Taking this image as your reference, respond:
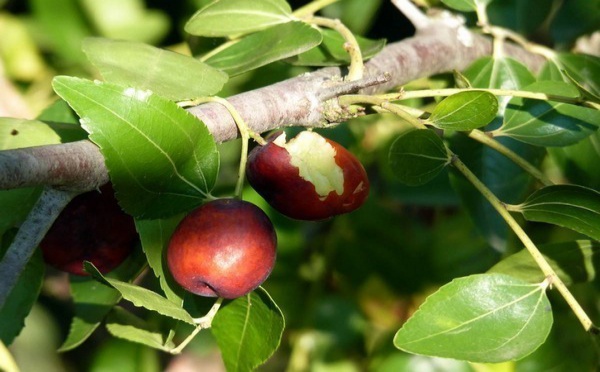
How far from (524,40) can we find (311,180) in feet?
1.77

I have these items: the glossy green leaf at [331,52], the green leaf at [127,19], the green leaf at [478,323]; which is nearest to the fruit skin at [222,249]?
the green leaf at [478,323]

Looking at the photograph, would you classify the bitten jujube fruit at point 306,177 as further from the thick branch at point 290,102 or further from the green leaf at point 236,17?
the green leaf at point 236,17

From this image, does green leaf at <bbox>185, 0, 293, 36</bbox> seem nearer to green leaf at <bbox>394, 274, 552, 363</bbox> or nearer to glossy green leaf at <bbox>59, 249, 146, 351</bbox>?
glossy green leaf at <bbox>59, 249, 146, 351</bbox>

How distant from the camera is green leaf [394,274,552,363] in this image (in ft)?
2.32

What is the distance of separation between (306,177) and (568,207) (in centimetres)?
24

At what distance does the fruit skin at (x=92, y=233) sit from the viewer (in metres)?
0.78

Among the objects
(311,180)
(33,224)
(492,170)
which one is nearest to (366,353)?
(492,170)

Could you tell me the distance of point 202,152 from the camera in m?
0.70

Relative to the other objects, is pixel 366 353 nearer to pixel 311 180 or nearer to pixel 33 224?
pixel 311 180

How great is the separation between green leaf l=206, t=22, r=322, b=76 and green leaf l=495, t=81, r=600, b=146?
216 mm


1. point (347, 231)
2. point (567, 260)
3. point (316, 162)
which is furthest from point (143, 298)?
point (347, 231)

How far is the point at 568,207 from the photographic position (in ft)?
2.52

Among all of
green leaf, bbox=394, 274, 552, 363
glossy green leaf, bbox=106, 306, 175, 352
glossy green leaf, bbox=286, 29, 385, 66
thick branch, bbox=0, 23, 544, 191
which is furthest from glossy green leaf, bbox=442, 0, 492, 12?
glossy green leaf, bbox=106, 306, 175, 352

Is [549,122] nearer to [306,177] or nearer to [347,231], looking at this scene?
[306,177]
